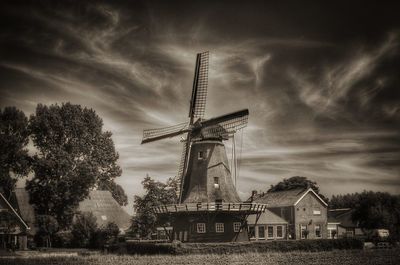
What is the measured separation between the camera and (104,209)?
5266 cm

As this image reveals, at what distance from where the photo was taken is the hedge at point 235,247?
30016 mm

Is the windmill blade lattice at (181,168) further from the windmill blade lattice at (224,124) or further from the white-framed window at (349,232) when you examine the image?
the white-framed window at (349,232)

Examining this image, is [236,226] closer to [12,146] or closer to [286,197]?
[286,197]

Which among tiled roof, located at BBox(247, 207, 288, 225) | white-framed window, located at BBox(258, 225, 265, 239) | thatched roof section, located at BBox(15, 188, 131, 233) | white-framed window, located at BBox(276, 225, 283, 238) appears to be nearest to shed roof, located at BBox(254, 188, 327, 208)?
tiled roof, located at BBox(247, 207, 288, 225)

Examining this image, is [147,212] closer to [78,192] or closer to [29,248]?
[78,192]

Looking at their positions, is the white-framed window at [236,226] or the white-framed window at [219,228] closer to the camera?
the white-framed window at [219,228]

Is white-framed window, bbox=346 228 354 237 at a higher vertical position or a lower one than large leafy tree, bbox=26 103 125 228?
lower

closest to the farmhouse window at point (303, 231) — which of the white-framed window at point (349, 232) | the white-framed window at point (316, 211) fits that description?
the white-framed window at point (316, 211)

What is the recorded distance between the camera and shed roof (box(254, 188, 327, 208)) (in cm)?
4941

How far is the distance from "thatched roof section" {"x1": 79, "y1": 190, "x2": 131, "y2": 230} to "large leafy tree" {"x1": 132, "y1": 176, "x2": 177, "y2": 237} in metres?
9.08

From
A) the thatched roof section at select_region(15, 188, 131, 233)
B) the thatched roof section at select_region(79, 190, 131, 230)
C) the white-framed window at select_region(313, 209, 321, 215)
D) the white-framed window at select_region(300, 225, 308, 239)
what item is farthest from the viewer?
the thatched roof section at select_region(79, 190, 131, 230)

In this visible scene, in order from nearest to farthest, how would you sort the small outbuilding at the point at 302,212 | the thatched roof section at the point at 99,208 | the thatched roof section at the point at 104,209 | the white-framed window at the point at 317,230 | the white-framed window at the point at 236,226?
the white-framed window at the point at 236,226 → the small outbuilding at the point at 302,212 → the thatched roof section at the point at 99,208 → the white-framed window at the point at 317,230 → the thatched roof section at the point at 104,209

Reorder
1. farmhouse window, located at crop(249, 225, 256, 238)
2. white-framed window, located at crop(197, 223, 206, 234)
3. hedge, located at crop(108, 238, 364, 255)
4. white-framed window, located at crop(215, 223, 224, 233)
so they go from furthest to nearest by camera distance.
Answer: farmhouse window, located at crop(249, 225, 256, 238) → white-framed window, located at crop(215, 223, 224, 233) → white-framed window, located at crop(197, 223, 206, 234) → hedge, located at crop(108, 238, 364, 255)

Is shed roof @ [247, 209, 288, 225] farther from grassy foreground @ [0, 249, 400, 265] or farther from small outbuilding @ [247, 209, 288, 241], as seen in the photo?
grassy foreground @ [0, 249, 400, 265]
